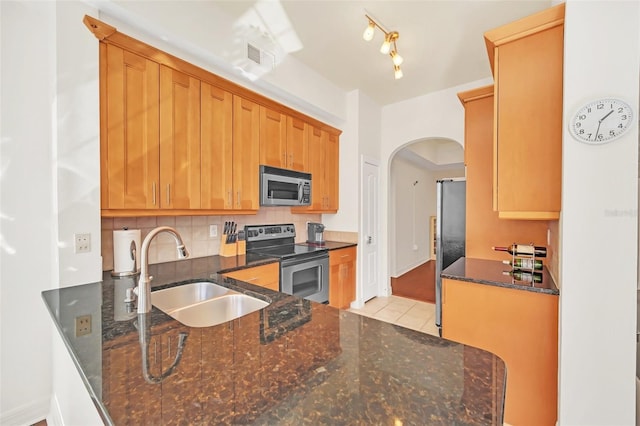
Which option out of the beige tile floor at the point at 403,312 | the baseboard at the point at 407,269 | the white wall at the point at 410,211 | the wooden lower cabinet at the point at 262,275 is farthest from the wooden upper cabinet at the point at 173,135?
the baseboard at the point at 407,269

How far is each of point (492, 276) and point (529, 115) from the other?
101 cm

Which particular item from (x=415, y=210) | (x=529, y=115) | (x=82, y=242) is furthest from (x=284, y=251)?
(x=415, y=210)

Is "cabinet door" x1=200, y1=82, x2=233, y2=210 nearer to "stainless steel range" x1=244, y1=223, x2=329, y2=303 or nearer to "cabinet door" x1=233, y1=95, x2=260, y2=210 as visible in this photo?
"cabinet door" x1=233, y1=95, x2=260, y2=210

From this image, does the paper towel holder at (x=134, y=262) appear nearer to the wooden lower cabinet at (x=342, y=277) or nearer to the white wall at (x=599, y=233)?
the wooden lower cabinet at (x=342, y=277)

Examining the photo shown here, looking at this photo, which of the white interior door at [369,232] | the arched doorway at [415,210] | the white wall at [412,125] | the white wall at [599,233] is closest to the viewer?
the white wall at [599,233]

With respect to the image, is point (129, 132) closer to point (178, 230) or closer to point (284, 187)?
point (178, 230)

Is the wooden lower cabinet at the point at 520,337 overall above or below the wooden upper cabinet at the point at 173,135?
below

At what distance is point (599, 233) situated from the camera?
1322mm

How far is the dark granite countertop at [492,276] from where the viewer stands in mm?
1655

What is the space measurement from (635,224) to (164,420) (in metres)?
1.83

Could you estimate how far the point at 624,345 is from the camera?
4.20 feet

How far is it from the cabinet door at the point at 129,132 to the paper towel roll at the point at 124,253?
0.71ft

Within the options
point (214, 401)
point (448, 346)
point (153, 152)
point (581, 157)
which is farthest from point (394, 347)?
point (153, 152)

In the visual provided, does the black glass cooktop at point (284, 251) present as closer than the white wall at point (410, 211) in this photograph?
Yes
